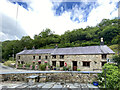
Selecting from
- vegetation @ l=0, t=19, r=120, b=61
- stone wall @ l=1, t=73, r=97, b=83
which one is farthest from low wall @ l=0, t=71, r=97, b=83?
vegetation @ l=0, t=19, r=120, b=61

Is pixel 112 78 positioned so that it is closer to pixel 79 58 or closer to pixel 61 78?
pixel 61 78

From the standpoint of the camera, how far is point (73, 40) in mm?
22500

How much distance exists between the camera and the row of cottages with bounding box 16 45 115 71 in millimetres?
8641

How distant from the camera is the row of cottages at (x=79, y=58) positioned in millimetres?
8641

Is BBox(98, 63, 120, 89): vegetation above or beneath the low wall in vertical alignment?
above

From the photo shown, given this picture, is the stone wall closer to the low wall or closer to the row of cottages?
the low wall

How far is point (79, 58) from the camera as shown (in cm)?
948

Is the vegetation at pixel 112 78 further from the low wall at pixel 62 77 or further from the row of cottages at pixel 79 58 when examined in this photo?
the row of cottages at pixel 79 58

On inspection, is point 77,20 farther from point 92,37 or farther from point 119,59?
point 92,37

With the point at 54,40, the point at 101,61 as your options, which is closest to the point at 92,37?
the point at 54,40

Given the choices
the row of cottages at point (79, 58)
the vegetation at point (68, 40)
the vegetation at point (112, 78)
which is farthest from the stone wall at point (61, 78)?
the vegetation at point (68, 40)

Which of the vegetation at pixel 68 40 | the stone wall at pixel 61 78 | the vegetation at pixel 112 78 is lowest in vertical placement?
the stone wall at pixel 61 78

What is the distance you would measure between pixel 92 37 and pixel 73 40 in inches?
229

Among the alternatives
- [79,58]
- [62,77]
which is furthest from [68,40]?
[62,77]
